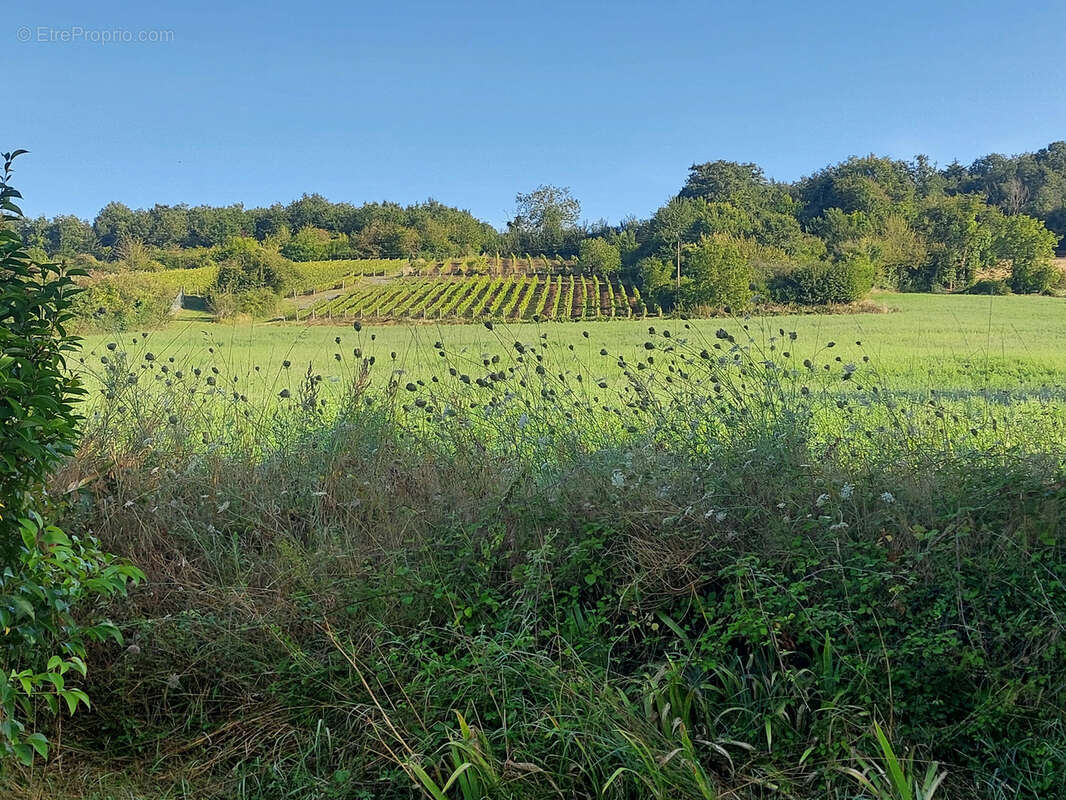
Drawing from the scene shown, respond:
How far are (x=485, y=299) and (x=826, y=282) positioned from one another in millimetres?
12533

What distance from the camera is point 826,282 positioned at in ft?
74.9

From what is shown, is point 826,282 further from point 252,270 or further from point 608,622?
point 608,622

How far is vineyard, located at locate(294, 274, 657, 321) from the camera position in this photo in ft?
85.8

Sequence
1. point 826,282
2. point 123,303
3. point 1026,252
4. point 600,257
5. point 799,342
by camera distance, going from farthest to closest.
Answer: point 600,257 → point 1026,252 → point 826,282 → point 799,342 → point 123,303

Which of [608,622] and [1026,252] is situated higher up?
[1026,252]

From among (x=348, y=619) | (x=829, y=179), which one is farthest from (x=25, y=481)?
(x=829, y=179)

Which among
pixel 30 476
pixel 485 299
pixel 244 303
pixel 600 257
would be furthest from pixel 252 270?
pixel 30 476

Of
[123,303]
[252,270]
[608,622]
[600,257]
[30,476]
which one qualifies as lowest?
[608,622]

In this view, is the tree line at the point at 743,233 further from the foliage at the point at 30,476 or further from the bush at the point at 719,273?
the foliage at the point at 30,476

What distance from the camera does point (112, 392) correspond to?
4.89 meters

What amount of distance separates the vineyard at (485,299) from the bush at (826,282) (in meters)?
4.73

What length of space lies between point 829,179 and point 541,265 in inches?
635

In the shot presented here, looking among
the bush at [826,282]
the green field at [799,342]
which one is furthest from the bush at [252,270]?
the bush at [826,282]

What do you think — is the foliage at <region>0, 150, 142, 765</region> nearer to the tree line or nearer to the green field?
the green field
